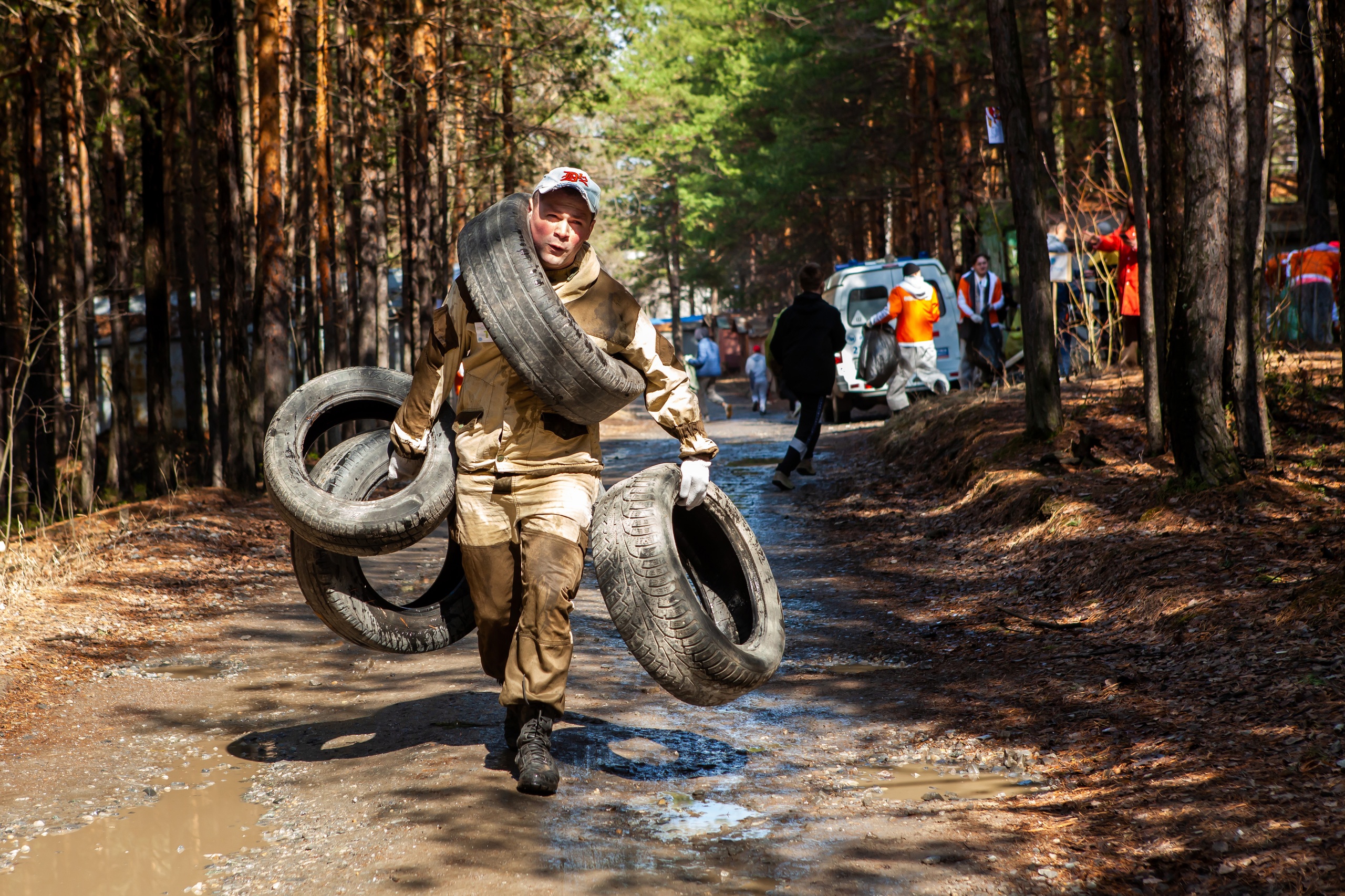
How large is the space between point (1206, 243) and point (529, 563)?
5.10 metres

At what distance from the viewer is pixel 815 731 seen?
5070 mm

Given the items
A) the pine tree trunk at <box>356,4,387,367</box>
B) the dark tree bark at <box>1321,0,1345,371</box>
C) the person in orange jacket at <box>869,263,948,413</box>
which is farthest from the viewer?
the pine tree trunk at <box>356,4,387,367</box>

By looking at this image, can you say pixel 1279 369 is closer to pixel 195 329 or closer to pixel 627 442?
pixel 627 442

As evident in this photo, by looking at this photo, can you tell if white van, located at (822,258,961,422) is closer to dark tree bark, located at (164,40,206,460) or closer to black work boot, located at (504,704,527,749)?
dark tree bark, located at (164,40,206,460)

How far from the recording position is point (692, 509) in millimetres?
4883

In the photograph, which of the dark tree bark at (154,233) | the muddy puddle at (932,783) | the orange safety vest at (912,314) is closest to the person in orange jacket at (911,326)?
the orange safety vest at (912,314)

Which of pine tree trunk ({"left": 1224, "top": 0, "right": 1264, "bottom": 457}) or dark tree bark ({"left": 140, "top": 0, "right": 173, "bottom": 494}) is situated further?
dark tree bark ({"left": 140, "top": 0, "right": 173, "bottom": 494})

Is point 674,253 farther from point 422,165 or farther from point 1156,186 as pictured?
point 1156,186

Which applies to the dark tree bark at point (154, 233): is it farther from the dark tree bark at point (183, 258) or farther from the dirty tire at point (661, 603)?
the dirty tire at point (661, 603)

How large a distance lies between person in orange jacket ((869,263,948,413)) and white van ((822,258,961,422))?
2709mm

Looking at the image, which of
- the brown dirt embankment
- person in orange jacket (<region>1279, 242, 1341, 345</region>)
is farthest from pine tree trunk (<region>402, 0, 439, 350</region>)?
person in orange jacket (<region>1279, 242, 1341, 345</region>)

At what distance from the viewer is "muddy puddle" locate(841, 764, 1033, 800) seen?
4258 mm

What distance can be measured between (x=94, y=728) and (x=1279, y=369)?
31.7 feet

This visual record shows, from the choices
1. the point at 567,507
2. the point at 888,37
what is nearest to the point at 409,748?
the point at 567,507
